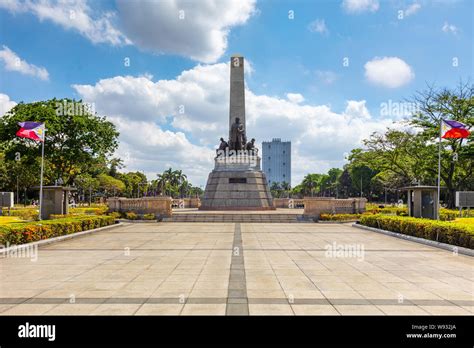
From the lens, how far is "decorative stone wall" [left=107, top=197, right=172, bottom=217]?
33406 mm

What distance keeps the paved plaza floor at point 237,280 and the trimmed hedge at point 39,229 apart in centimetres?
107

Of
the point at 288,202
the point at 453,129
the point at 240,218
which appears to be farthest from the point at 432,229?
the point at 288,202

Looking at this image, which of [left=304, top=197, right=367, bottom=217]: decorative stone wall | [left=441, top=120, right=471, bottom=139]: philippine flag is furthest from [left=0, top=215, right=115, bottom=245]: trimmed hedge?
[left=441, top=120, right=471, bottom=139]: philippine flag

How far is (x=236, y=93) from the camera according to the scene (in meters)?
45.0

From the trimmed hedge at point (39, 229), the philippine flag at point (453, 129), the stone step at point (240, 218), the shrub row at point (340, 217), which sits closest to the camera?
the trimmed hedge at point (39, 229)

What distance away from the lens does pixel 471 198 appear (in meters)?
26.5

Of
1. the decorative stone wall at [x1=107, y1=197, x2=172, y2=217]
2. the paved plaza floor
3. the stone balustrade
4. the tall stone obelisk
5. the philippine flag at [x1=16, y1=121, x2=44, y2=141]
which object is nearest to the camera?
the paved plaza floor

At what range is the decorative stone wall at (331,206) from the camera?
3347 cm

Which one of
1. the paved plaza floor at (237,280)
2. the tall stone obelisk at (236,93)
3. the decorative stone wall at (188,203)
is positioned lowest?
the paved plaza floor at (237,280)

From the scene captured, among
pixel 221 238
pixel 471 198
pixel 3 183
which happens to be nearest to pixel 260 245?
pixel 221 238

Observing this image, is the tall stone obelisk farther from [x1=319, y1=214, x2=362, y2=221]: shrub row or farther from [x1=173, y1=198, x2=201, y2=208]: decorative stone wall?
[x1=319, y1=214, x2=362, y2=221]: shrub row

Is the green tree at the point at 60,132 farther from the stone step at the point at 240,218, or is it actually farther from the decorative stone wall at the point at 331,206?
the decorative stone wall at the point at 331,206

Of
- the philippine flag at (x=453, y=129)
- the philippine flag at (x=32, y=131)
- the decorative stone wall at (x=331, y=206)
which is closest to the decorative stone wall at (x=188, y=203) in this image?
the decorative stone wall at (x=331, y=206)

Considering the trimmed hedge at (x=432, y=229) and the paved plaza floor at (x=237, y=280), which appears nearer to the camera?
the paved plaza floor at (x=237, y=280)
